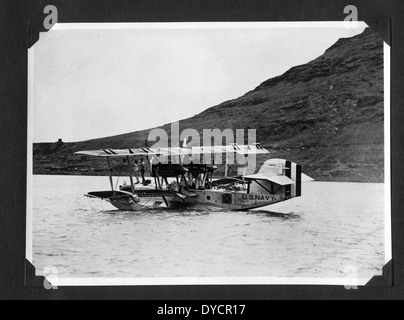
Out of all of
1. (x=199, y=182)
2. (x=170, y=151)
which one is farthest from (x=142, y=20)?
(x=199, y=182)

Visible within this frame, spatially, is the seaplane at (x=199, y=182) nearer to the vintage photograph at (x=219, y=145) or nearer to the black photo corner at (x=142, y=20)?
the vintage photograph at (x=219, y=145)

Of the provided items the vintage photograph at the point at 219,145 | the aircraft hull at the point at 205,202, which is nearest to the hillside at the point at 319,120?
the vintage photograph at the point at 219,145

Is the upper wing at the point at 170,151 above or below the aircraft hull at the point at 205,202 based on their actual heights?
above

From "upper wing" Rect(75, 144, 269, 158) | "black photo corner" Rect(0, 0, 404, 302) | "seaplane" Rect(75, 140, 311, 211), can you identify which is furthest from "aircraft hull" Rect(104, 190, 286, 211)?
"black photo corner" Rect(0, 0, 404, 302)

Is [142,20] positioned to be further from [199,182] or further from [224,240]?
[224,240]

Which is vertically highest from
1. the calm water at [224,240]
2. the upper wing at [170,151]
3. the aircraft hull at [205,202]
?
the upper wing at [170,151]

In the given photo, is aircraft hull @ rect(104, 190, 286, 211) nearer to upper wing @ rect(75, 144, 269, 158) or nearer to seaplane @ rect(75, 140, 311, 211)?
seaplane @ rect(75, 140, 311, 211)
